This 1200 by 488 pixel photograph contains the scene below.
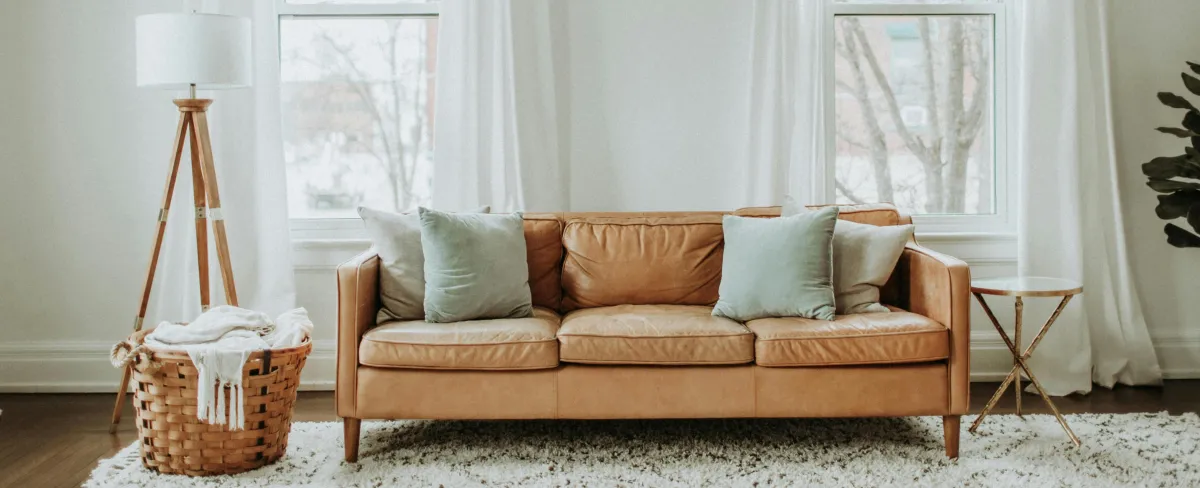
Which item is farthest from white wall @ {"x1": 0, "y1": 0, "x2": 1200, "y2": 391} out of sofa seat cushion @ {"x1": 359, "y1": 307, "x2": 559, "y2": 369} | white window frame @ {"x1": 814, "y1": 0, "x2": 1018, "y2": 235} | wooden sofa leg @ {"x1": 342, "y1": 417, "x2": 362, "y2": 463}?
sofa seat cushion @ {"x1": 359, "y1": 307, "x2": 559, "y2": 369}

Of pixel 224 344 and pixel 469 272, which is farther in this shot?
pixel 469 272

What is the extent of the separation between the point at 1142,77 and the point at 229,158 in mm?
3936

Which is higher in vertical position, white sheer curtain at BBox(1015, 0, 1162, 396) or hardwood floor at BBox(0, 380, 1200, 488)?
white sheer curtain at BBox(1015, 0, 1162, 396)

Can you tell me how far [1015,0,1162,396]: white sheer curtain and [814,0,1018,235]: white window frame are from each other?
0.15 m

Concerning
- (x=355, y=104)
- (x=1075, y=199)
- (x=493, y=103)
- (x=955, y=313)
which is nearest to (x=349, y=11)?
(x=355, y=104)

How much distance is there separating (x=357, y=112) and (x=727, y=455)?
2289mm

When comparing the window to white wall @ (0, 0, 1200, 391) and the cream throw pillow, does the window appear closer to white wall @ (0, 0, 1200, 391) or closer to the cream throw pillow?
white wall @ (0, 0, 1200, 391)

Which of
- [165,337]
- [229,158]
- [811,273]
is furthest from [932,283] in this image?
[229,158]

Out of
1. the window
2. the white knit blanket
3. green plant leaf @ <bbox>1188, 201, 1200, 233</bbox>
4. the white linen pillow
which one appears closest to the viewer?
the white knit blanket

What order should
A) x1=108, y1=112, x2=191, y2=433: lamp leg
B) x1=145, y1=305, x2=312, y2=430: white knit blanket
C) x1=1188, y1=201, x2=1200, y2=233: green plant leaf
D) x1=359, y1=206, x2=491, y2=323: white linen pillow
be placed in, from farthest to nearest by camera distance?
1. x1=1188, y1=201, x2=1200, y2=233: green plant leaf
2. x1=108, y1=112, x2=191, y2=433: lamp leg
3. x1=359, y1=206, x2=491, y2=323: white linen pillow
4. x1=145, y1=305, x2=312, y2=430: white knit blanket

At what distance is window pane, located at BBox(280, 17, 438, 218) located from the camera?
4176 millimetres

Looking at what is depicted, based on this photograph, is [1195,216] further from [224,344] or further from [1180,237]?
[224,344]

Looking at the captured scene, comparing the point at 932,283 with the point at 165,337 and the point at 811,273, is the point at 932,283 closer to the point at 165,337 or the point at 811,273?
the point at 811,273

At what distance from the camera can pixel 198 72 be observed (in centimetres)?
328
